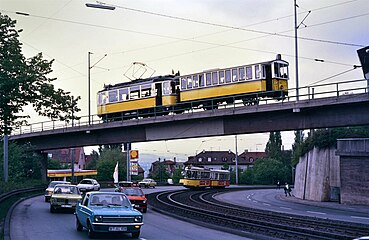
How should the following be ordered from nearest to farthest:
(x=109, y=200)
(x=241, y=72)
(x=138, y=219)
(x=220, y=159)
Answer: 1. (x=138, y=219)
2. (x=109, y=200)
3. (x=241, y=72)
4. (x=220, y=159)

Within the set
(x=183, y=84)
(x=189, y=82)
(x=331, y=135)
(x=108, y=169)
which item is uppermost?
(x=189, y=82)

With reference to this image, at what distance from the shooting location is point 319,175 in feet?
166

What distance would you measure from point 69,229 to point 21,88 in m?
9.14

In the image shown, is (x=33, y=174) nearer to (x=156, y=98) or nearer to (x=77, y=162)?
(x=156, y=98)

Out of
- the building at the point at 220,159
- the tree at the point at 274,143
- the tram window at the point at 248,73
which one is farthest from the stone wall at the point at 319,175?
the building at the point at 220,159

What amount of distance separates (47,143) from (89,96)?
10.4 m

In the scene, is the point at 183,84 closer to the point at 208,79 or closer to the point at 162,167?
the point at 208,79

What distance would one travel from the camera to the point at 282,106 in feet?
115

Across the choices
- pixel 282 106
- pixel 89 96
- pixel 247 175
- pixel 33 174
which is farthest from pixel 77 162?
pixel 282 106

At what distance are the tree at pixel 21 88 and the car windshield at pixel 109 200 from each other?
8.62 meters

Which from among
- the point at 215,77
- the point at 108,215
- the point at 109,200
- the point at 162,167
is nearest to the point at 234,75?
the point at 215,77

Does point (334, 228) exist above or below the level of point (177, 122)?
below

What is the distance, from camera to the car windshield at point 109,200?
18234 millimetres

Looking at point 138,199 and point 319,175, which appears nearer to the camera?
point 138,199
